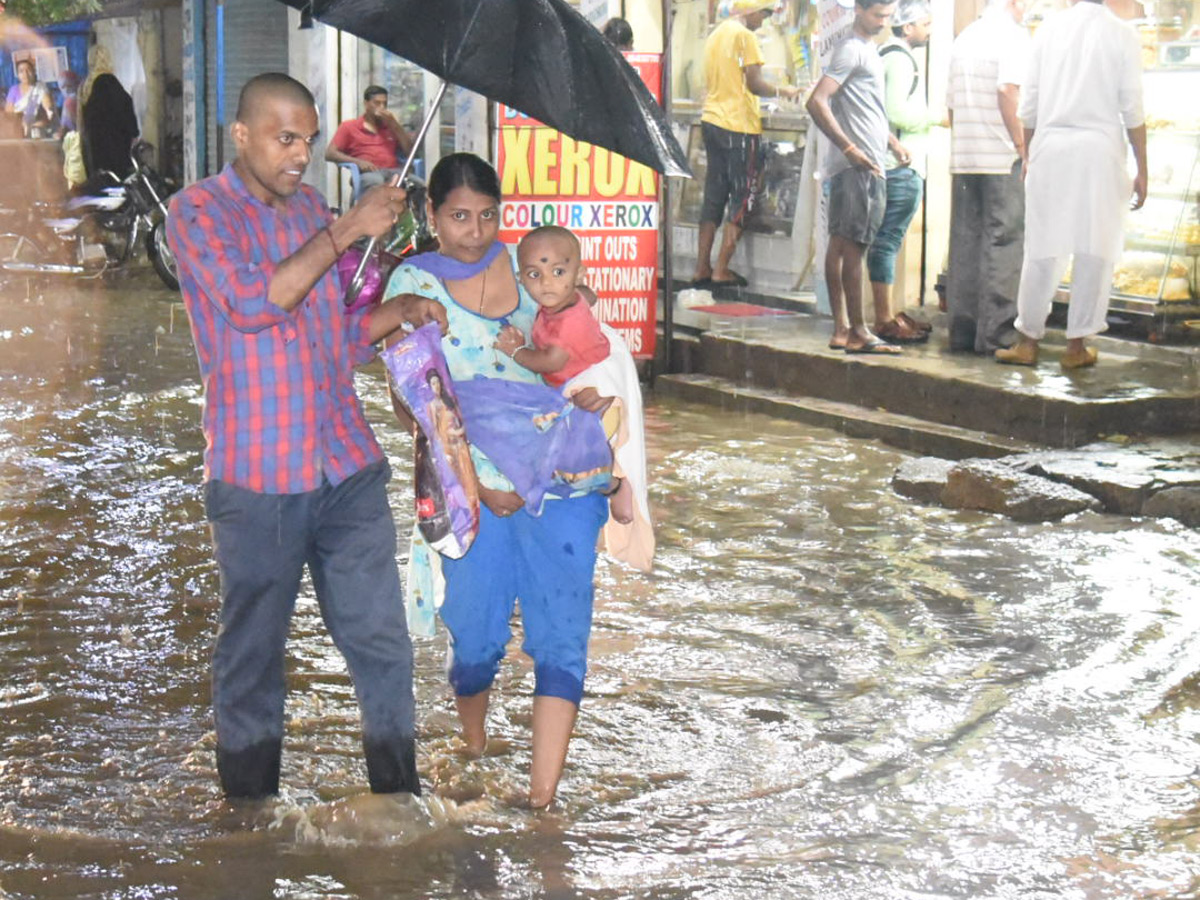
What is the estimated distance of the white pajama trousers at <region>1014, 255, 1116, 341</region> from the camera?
9461mm

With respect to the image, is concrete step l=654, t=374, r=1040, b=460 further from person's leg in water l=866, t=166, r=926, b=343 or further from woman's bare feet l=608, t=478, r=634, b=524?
woman's bare feet l=608, t=478, r=634, b=524

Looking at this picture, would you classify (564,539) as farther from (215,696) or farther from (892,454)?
Answer: (892,454)

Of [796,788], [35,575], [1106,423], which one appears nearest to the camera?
[796,788]

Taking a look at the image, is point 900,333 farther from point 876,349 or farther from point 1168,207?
point 1168,207

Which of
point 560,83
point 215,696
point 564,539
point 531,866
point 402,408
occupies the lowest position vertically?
point 531,866

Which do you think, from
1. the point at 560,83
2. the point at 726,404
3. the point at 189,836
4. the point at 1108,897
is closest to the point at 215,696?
the point at 189,836

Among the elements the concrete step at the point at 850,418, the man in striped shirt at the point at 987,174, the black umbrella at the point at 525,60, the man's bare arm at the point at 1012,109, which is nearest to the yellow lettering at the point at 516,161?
the concrete step at the point at 850,418

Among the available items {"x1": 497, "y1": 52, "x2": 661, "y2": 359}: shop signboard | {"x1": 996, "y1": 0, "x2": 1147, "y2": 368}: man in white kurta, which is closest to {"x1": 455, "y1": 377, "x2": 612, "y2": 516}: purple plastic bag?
{"x1": 996, "y1": 0, "x2": 1147, "y2": 368}: man in white kurta

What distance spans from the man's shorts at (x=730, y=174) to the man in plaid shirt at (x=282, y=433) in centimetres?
942

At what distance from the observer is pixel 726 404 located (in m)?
10.6

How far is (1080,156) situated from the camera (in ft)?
30.7

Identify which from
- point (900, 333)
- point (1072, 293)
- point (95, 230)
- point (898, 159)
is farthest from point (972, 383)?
point (95, 230)

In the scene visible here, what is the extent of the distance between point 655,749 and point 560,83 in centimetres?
183

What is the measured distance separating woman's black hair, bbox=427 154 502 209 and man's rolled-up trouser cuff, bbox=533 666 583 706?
1.17m
